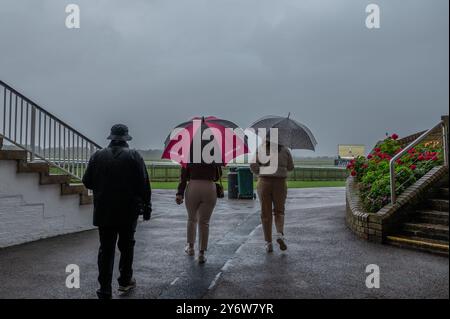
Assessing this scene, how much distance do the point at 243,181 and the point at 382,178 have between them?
314 inches

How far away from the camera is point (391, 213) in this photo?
23.2ft

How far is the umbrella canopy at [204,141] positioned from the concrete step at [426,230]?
303 centimetres

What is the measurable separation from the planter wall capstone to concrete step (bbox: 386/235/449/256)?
207mm

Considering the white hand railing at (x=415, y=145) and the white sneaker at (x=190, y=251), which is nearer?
the white sneaker at (x=190, y=251)

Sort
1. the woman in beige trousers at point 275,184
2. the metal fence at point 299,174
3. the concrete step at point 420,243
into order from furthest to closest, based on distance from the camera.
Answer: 1. the metal fence at point 299,174
2. the woman in beige trousers at point 275,184
3. the concrete step at point 420,243

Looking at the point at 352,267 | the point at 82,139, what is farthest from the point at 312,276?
the point at 82,139

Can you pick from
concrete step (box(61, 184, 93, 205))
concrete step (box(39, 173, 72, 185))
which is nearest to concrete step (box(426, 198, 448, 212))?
concrete step (box(61, 184, 93, 205))

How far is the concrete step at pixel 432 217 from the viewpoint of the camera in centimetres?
685

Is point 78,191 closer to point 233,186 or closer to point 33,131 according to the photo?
point 33,131

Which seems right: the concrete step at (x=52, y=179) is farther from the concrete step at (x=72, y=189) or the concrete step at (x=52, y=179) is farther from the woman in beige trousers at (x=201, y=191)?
the woman in beige trousers at (x=201, y=191)

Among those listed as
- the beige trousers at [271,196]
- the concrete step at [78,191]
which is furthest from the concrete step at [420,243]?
the concrete step at [78,191]

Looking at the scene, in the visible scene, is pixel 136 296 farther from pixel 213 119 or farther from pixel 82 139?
pixel 82 139
